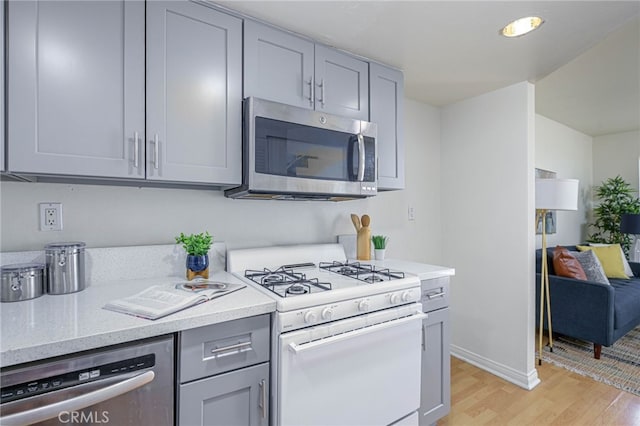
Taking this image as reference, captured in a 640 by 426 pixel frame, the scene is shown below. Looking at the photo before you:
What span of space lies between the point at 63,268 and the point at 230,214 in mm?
803

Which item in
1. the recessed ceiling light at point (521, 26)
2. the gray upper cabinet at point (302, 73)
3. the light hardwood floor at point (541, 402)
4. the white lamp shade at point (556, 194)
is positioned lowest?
the light hardwood floor at point (541, 402)

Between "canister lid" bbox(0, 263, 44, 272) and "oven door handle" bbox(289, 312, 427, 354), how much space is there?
40.2 inches

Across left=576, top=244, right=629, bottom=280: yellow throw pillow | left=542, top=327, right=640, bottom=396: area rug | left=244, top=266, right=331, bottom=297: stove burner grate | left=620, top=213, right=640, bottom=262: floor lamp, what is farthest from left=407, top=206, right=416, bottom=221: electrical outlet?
left=620, top=213, right=640, bottom=262: floor lamp

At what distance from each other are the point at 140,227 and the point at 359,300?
114 cm

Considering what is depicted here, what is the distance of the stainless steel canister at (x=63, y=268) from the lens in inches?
50.0

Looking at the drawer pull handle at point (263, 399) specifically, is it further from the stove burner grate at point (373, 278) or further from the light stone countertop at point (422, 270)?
the light stone countertop at point (422, 270)

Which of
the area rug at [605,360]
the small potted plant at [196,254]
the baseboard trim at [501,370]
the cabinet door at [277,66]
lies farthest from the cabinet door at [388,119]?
the area rug at [605,360]

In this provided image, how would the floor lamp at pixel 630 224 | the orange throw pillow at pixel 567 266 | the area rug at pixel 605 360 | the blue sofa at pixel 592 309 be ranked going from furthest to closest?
1. the floor lamp at pixel 630 224
2. the orange throw pillow at pixel 567 266
3. the blue sofa at pixel 592 309
4. the area rug at pixel 605 360

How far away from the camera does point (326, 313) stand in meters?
1.32

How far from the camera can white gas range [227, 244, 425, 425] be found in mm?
1250

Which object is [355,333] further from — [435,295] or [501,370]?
[501,370]

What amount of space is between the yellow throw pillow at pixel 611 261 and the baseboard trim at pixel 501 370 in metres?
1.96

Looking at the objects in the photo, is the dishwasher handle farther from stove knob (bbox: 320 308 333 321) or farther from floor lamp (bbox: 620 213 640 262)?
floor lamp (bbox: 620 213 640 262)

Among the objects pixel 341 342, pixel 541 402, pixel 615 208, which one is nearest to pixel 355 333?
pixel 341 342
